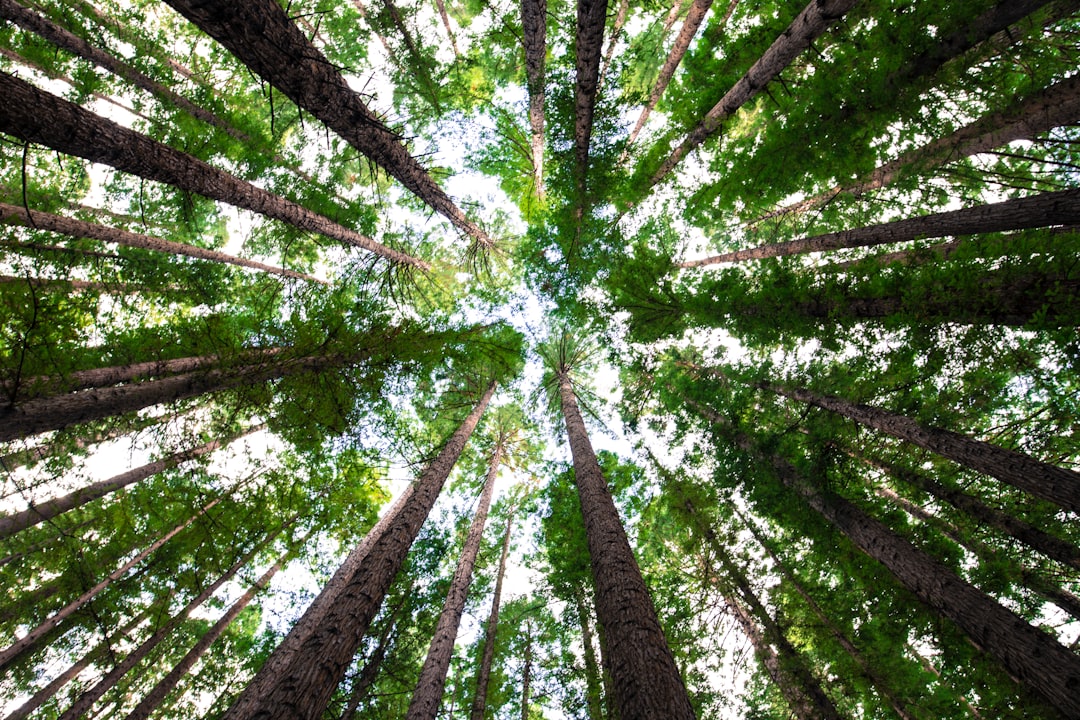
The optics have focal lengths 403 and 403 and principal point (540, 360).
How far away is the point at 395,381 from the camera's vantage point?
25.2 ft

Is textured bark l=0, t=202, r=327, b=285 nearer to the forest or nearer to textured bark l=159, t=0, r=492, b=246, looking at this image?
the forest

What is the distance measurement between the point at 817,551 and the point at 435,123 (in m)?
13.2

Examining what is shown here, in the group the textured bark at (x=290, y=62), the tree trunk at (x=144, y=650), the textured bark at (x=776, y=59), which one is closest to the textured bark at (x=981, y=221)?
the textured bark at (x=776, y=59)

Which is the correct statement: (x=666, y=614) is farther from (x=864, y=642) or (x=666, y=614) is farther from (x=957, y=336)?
(x=957, y=336)

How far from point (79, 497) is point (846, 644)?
15.7 metres

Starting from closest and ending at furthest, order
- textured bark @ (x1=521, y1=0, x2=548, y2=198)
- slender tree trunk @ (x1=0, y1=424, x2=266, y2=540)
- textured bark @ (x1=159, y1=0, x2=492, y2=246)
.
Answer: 1. textured bark @ (x1=159, y1=0, x2=492, y2=246)
2. textured bark @ (x1=521, y1=0, x2=548, y2=198)
3. slender tree trunk @ (x1=0, y1=424, x2=266, y2=540)

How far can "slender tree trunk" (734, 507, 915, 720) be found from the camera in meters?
7.42

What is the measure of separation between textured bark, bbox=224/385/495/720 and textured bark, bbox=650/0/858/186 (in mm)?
8916

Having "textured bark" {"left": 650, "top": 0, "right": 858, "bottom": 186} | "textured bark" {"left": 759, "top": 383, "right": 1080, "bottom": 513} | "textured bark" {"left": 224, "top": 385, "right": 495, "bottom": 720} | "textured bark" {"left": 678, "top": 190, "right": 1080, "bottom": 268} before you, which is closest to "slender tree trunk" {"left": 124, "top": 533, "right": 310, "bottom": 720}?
"textured bark" {"left": 224, "top": 385, "right": 495, "bottom": 720}

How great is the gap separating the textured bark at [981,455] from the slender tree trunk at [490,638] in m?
9.19

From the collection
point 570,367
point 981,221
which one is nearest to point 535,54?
point 981,221

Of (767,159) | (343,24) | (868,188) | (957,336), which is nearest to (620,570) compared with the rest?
(957,336)

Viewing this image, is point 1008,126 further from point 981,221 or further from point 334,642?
point 334,642

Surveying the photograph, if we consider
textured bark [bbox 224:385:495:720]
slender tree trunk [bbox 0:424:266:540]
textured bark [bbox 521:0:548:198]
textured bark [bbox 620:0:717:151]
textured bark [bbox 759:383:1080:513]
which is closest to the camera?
textured bark [bbox 224:385:495:720]
